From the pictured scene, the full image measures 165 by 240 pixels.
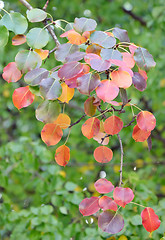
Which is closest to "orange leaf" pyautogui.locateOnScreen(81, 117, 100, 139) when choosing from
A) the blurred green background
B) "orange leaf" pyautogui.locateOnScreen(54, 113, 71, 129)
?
"orange leaf" pyautogui.locateOnScreen(54, 113, 71, 129)

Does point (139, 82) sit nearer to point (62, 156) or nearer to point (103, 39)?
point (103, 39)

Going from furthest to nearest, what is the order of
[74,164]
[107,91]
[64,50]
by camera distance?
[74,164], [64,50], [107,91]

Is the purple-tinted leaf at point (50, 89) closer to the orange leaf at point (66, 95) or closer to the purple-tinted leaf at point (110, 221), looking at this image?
the orange leaf at point (66, 95)

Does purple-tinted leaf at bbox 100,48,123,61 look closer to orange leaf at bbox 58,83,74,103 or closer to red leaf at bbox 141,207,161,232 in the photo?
orange leaf at bbox 58,83,74,103

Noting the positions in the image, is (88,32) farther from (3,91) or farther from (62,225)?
(3,91)

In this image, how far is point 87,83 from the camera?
21.5 inches

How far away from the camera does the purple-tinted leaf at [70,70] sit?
0.56 metres

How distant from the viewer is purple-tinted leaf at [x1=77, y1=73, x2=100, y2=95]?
21.3 inches

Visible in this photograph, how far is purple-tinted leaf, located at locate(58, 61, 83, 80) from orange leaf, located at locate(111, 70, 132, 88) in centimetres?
6

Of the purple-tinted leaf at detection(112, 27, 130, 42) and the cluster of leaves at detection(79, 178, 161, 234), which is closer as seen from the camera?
the cluster of leaves at detection(79, 178, 161, 234)

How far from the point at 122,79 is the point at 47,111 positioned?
0.48ft

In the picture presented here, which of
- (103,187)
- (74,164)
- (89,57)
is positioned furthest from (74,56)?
(74,164)

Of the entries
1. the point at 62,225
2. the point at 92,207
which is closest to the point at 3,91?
the point at 62,225

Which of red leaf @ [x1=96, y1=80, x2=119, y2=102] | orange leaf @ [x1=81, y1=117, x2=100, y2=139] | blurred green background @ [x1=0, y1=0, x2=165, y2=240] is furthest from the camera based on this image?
blurred green background @ [x1=0, y1=0, x2=165, y2=240]
